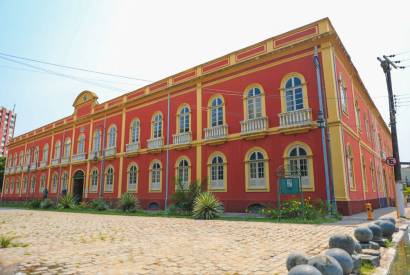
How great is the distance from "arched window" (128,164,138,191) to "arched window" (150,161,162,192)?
1772 millimetres

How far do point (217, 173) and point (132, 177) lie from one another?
321 inches

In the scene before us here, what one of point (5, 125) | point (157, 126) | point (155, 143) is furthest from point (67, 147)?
point (5, 125)

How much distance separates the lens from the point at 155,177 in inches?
784

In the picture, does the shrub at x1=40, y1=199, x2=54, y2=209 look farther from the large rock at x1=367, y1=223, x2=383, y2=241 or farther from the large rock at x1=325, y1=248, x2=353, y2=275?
the large rock at x1=325, y1=248, x2=353, y2=275

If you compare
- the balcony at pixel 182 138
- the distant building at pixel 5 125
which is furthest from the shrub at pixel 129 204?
the distant building at pixel 5 125

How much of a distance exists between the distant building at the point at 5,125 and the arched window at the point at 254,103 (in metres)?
100

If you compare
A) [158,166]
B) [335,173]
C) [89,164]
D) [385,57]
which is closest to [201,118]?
[158,166]

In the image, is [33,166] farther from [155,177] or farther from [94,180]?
[155,177]

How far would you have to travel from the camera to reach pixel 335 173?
40.9 ft

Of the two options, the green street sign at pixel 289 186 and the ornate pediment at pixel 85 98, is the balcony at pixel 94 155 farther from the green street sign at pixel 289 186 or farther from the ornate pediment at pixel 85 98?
the green street sign at pixel 289 186

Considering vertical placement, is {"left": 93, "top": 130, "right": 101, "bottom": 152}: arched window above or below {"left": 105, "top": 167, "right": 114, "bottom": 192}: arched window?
above

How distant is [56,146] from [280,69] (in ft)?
87.6

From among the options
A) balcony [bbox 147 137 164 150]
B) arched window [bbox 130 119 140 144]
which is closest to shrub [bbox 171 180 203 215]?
balcony [bbox 147 137 164 150]

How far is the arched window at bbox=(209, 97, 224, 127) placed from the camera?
1717 cm
